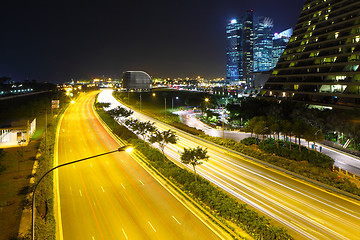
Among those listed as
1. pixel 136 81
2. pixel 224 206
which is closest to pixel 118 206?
pixel 224 206

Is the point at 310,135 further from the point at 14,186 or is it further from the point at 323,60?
the point at 323,60

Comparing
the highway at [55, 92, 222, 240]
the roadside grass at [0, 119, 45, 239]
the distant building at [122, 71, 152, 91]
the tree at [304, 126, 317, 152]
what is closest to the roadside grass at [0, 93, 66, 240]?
the roadside grass at [0, 119, 45, 239]

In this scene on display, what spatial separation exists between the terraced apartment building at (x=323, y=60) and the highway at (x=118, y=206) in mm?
50240

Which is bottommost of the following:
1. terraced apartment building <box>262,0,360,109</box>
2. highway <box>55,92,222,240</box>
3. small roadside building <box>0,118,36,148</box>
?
highway <box>55,92,222,240</box>

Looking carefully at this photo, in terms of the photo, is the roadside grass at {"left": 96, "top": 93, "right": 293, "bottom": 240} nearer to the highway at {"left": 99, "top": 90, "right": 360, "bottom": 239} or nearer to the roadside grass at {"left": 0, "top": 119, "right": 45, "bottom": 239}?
the highway at {"left": 99, "top": 90, "right": 360, "bottom": 239}

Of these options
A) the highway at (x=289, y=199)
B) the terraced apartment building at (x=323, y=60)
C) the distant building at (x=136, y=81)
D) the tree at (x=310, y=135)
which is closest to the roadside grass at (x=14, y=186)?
the highway at (x=289, y=199)

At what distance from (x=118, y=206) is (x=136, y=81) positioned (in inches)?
6921

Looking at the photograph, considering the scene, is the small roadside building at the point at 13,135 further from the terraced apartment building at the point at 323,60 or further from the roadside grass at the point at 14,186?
the terraced apartment building at the point at 323,60

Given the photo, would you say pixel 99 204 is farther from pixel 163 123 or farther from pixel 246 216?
pixel 163 123

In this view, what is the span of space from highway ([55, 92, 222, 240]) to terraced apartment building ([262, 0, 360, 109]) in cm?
5024

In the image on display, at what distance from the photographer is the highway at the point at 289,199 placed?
18.0m

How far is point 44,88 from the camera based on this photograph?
178 meters

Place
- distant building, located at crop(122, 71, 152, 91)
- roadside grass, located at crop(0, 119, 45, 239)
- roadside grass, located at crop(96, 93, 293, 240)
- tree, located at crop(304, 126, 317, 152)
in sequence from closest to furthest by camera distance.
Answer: roadside grass, located at crop(96, 93, 293, 240) < roadside grass, located at crop(0, 119, 45, 239) < tree, located at crop(304, 126, 317, 152) < distant building, located at crop(122, 71, 152, 91)

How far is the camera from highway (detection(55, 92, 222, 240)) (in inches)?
708
